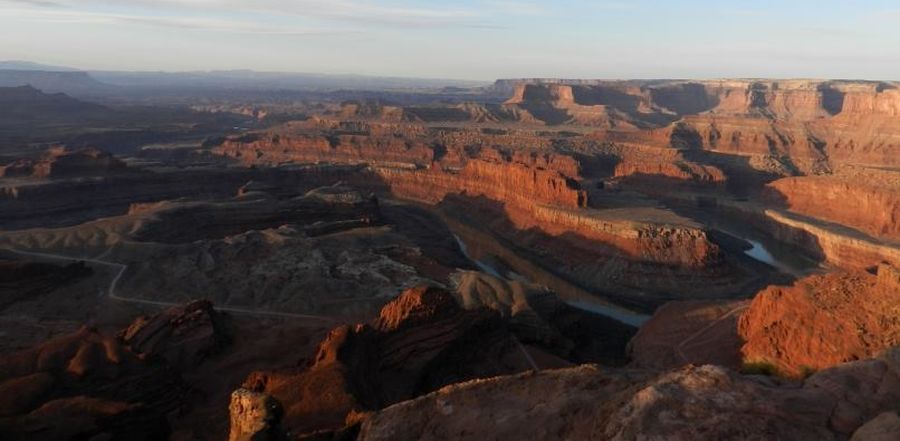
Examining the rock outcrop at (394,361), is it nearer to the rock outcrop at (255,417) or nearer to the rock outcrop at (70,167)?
the rock outcrop at (255,417)

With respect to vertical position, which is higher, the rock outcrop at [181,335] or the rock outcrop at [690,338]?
the rock outcrop at [181,335]

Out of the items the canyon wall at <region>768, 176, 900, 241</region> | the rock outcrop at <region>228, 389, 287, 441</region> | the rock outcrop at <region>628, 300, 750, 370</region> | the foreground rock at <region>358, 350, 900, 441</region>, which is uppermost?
the foreground rock at <region>358, 350, 900, 441</region>


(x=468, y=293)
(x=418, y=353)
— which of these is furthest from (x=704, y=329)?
(x=418, y=353)

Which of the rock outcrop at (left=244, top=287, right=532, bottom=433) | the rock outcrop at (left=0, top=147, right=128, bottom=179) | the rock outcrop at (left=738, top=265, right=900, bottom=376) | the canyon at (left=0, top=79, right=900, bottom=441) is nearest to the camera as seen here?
the canyon at (left=0, top=79, right=900, bottom=441)

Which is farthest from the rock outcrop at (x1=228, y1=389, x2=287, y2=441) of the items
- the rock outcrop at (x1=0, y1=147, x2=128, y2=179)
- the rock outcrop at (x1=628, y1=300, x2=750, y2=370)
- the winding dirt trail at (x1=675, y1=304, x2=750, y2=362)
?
the rock outcrop at (x1=0, y1=147, x2=128, y2=179)

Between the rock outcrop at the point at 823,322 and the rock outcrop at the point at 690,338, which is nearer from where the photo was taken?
the rock outcrop at the point at 823,322

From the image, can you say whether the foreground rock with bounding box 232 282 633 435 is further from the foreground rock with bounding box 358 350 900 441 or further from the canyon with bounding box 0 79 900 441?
the foreground rock with bounding box 358 350 900 441

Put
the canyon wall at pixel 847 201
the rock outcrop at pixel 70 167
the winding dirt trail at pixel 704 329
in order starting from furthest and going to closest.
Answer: the rock outcrop at pixel 70 167, the canyon wall at pixel 847 201, the winding dirt trail at pixel 704 329

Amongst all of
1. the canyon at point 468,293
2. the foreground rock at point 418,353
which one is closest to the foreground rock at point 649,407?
the canyon at point 468,293
